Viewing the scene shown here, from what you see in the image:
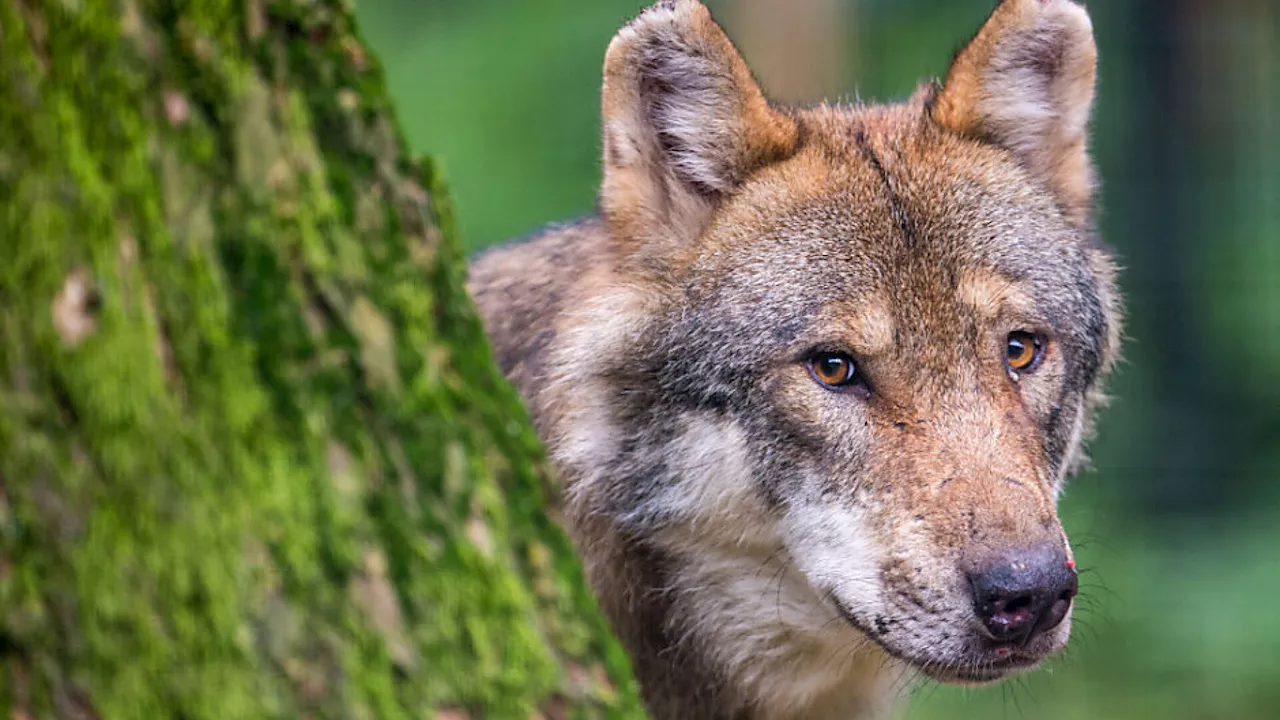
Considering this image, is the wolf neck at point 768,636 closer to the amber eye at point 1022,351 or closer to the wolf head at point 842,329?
the wolf head at point 842,329

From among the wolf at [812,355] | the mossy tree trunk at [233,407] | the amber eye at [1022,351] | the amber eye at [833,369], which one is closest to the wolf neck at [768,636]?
the wolf at [812,355]

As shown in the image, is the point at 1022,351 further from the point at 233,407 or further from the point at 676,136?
the point at 233,407

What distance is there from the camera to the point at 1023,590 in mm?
2953

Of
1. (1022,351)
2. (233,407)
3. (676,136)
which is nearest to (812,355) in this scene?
(1022,351)

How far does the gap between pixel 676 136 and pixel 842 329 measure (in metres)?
0.70

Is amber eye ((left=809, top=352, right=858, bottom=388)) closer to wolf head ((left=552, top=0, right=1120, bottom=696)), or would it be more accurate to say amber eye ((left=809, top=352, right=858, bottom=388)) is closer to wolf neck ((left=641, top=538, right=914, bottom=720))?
wolf head ((left=552, top=0, right=1120, bottom=696))

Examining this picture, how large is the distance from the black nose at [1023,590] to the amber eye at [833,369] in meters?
0.62

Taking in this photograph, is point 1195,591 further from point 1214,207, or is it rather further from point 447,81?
point 447,81

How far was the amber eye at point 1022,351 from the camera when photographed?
353 cm

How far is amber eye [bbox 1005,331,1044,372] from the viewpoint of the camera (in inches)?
139

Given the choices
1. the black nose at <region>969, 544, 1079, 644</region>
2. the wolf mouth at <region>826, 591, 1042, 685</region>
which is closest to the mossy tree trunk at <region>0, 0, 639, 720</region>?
the black nose at <region>969, 544, 1079, 644</region>

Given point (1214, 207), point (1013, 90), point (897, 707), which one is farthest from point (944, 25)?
point (897, 707)

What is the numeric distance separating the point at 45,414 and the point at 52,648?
270 mm

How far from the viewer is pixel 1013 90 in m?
3.91
